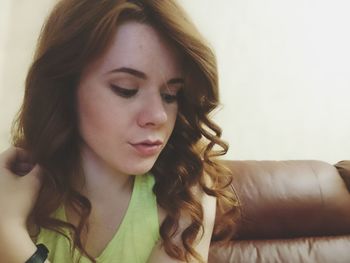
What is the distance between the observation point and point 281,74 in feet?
5.21

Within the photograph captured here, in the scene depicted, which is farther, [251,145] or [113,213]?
[251,145]

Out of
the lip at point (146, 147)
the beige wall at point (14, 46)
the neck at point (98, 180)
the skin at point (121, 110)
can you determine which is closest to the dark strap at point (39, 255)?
the skin at point (121, 110)

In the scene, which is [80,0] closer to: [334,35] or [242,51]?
[242,51]

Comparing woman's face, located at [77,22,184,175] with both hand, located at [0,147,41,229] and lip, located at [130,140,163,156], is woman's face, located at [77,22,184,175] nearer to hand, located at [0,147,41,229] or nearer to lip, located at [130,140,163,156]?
→ lip, located at [130,140,163,156]

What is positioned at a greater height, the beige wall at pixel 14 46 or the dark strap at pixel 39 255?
the beige wall at pixel 14 46

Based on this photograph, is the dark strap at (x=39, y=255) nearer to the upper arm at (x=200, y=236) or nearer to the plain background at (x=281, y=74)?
the upper arm at (x=200, y=236)

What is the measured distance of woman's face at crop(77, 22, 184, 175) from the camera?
62cm

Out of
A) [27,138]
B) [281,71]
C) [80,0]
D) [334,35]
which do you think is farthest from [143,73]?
[334,35]

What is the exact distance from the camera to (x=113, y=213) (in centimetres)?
80

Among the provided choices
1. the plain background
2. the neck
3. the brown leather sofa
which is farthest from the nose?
the plain background

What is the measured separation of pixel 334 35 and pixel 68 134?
138 centimetres

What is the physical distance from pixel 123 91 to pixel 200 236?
390mm

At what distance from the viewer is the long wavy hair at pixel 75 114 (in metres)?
0.61

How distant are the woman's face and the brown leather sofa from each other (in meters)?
0.72
